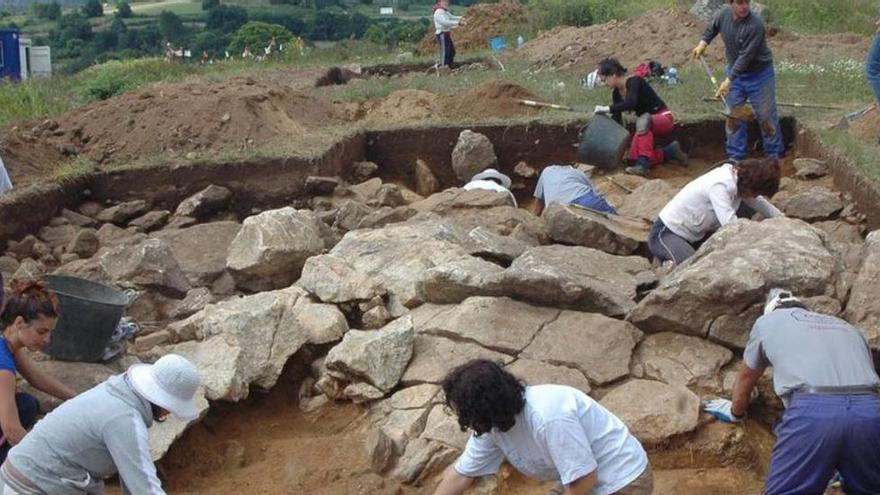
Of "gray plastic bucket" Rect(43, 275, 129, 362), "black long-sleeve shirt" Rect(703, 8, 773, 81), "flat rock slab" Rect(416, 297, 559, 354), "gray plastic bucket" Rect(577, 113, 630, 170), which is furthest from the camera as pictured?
"gray plastic bucket" Rect(577, 113, 630, 170)

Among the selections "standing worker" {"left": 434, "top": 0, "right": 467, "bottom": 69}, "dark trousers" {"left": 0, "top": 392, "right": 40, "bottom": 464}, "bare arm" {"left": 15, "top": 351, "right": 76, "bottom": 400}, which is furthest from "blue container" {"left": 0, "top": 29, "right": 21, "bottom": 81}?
"bare arm" {"left": 15, "top": 351, "right": 76, "bottom": 400}

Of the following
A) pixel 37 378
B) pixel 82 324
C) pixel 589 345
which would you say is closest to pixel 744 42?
pixel 589 345

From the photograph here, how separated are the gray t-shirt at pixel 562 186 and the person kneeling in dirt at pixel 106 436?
4.66 metres

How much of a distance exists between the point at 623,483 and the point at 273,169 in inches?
264

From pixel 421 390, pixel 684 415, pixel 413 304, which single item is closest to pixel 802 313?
pixel 684 415

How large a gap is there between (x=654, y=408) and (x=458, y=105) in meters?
7.08

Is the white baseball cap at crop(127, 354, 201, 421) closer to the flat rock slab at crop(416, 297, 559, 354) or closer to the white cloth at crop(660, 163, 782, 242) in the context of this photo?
the flat rock slab at crop(416, 297, 559, 354)

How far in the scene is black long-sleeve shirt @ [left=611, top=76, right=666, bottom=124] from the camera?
10352mm

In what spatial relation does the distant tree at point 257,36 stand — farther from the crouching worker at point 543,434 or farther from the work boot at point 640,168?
the crouching worker at point 543,434

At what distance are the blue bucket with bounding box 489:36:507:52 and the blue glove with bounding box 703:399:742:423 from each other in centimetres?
1584

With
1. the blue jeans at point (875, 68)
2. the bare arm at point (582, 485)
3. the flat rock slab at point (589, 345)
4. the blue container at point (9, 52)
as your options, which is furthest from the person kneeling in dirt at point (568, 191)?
the blue container at point (9, 52)

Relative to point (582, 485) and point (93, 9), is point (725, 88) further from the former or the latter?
point (93, 9)

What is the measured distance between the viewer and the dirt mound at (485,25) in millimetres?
23281

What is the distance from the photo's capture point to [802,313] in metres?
4.81
